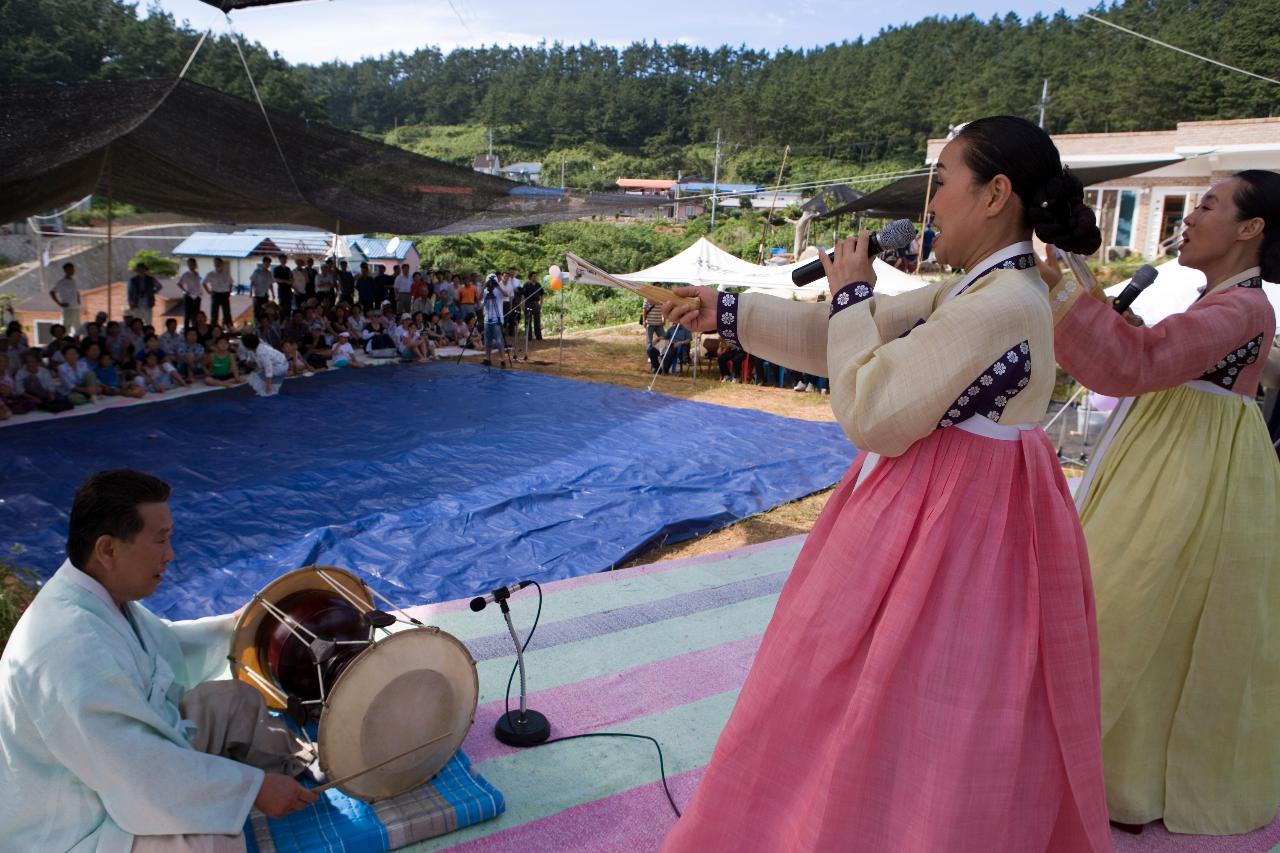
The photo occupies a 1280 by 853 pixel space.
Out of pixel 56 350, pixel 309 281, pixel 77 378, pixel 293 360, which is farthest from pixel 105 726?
pixel 309 281

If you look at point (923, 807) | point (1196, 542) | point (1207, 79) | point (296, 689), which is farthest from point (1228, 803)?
point (1207, 79)

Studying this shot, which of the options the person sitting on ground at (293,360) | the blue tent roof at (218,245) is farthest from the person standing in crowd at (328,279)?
the blue tent roof at (218,245)

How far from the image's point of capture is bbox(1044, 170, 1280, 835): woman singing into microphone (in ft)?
6.57

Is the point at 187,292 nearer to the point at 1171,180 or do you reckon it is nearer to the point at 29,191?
the point at 29,191

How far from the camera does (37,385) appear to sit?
302 inches

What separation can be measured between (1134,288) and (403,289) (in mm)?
13084

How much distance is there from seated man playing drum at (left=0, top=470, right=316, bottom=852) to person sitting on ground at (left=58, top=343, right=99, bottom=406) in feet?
24.5

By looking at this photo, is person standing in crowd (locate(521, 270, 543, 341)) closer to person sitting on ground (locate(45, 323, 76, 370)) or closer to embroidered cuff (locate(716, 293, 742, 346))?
person sitting on ground (locate(45, 323, 76, 370))

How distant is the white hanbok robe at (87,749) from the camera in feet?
5.05

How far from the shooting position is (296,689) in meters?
2.24

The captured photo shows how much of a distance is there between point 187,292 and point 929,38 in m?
68.3

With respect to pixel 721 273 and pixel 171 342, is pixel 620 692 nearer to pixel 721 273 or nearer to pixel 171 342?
pixel 171 342

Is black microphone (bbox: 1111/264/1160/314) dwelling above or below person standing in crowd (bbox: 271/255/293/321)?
above

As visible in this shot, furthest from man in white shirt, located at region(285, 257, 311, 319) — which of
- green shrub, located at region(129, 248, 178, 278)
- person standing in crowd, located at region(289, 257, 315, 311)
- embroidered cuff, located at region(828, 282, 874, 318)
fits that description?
embroidered cuff, located at region(828, 282, 874, 318)
